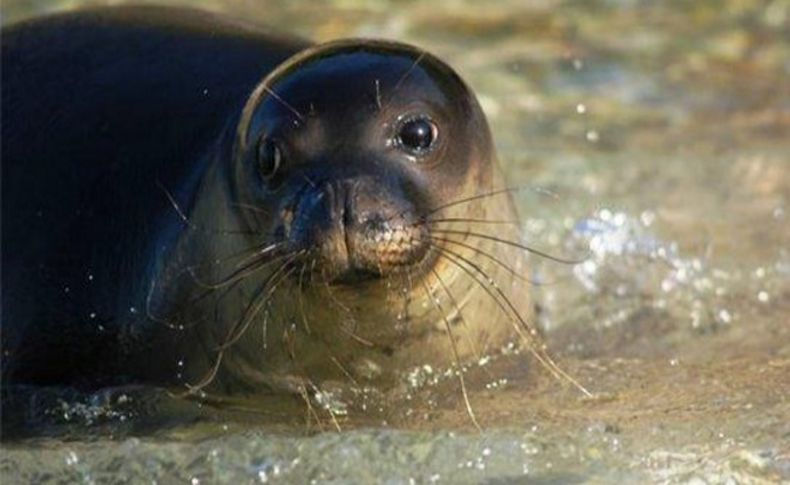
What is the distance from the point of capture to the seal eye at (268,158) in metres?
4.70

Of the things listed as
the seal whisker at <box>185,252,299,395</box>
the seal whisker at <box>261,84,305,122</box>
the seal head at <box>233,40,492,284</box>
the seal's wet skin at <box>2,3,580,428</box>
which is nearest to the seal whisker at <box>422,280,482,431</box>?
the seal's wet skin at <box>2,3,580,428</box>

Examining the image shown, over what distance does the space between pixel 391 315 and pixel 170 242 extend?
641mm

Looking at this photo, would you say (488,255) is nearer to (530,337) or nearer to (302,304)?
(530,337)

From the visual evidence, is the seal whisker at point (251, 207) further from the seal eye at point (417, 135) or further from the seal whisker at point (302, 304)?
the seal eye at point (417, 135)

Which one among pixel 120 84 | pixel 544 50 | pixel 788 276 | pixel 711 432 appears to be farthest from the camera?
pixel 544 50

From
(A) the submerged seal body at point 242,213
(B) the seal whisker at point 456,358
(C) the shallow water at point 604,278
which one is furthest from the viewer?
(B) the seal whisker at point 456,358

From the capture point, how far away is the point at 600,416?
188 inches

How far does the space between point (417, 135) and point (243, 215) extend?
418 millimetres

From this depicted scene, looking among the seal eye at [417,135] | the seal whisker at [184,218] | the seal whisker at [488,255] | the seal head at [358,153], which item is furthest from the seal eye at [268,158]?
the seal whisker at [488,255]

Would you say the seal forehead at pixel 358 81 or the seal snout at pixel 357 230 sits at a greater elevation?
the seal forehead at pixel 358 81

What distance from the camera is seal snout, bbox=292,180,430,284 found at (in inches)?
171

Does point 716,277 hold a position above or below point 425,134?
below

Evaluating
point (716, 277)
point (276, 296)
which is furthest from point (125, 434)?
point (716, 277)

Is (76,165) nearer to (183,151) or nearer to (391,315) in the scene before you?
(183,151)
